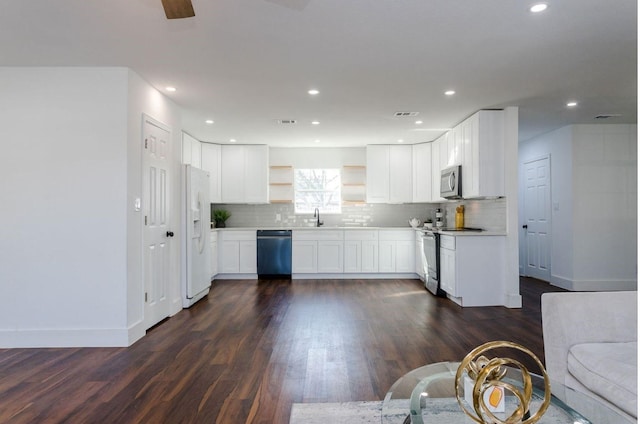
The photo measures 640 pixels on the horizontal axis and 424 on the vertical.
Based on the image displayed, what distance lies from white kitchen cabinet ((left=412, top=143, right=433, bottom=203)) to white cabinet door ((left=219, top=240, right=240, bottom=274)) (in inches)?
127

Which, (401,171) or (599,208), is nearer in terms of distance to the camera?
(599,208)

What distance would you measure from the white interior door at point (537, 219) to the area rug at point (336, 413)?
17.3 ft

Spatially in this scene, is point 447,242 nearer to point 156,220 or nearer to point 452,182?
point 452,182

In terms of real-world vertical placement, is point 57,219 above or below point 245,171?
below

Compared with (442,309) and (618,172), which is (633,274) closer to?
(618,172)

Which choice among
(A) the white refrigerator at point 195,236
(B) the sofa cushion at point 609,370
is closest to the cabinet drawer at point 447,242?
(B) the sofa cushion at point 609,370

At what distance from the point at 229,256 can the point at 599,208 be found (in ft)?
18.7

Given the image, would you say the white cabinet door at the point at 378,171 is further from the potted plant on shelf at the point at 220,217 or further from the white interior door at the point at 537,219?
the potted plant on shelf at the point at 220,217

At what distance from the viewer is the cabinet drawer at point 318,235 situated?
673 cm

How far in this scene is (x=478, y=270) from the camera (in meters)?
4.81

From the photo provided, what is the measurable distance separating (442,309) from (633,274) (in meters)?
3.34

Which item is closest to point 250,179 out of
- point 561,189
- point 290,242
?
point 290,242

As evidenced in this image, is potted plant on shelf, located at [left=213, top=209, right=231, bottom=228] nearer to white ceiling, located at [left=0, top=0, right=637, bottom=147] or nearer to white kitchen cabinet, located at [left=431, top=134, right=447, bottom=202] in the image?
white ceiling, located at [left=0, top=0, right=637, bottom=147]

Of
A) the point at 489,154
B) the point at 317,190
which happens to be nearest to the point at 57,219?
the point at 489,154
